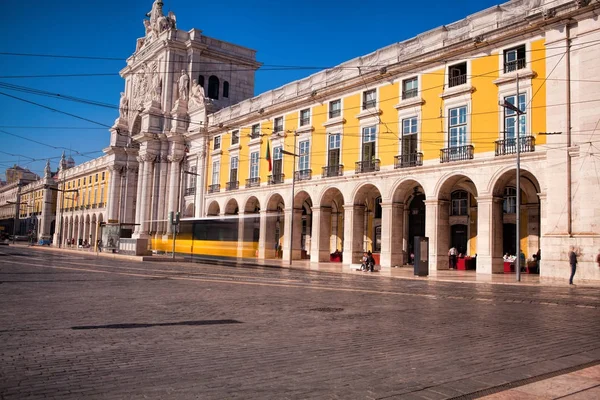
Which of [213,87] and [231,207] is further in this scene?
[213,87]

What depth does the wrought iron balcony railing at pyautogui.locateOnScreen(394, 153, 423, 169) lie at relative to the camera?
2926 centimetres

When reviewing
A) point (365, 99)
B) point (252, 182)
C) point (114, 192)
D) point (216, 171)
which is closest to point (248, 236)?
point (365, 99)

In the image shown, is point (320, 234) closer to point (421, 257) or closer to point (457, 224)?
point (457, 224)

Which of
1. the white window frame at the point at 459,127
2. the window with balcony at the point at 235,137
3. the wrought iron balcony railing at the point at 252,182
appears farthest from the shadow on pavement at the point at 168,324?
the window with balcony at the point at 235,137

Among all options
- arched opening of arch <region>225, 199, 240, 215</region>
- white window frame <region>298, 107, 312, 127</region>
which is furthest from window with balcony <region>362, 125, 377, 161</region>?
arched opening of arch <region>225, 199, 240, 215</region>

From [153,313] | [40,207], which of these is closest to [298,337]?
[153,313]

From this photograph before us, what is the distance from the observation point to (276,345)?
704 centimetres

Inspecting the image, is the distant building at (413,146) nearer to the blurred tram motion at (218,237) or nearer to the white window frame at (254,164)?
the white window frame at (254,164)

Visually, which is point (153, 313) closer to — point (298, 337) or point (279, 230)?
point (298, 337)

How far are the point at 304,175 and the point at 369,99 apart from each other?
772 centimetres

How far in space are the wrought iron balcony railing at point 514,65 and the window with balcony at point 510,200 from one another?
7790 millimetres

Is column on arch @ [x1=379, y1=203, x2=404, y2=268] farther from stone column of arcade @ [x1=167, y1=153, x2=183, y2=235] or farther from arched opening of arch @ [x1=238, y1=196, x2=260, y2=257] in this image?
stone column of arcade @ [x1=167, y1=153, x2=183, y2=235]

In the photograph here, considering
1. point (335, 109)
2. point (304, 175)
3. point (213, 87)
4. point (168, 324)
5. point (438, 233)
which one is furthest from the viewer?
point (213, 87)

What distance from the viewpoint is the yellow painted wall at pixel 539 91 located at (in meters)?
23.8
